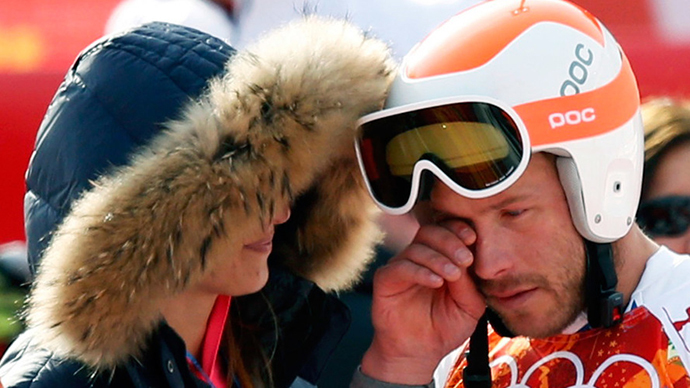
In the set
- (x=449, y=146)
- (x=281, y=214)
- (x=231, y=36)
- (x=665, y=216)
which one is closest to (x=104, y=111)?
(x=281, y=214)

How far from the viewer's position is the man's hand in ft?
7.90

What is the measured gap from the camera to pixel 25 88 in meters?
4.51

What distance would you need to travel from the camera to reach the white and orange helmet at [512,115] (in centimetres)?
219

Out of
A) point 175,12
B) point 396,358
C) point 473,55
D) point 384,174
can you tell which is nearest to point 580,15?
point 473,55

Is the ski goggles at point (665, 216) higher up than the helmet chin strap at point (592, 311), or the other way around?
the helmet chin strap at point (592, 311)

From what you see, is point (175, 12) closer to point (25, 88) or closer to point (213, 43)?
point (25, 88)

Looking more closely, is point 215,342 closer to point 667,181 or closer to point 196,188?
point 196,188

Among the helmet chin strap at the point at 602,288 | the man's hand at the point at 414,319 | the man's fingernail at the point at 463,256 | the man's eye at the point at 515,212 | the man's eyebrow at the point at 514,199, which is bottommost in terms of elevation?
the man's hand at the point at 414,319

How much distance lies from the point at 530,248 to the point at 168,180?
2.74 feet

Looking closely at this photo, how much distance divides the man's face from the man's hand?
12 cm

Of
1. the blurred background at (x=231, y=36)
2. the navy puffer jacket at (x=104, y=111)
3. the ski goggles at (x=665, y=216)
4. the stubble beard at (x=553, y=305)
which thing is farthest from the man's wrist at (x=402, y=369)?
the blurred background at (x=231, y=36)

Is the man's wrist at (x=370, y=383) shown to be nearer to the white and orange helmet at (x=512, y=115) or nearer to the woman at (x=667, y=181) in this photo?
the white and orange helmet at (x=512, y=115)

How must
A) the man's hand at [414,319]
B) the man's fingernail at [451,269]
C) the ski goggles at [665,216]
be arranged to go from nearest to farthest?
1. the man's fingernail at [451,269]
2. the man's hand at [414,319]
3. the ski goggles at [665,216]

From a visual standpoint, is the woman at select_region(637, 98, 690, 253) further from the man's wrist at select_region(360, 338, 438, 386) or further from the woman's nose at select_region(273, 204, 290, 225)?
the woman's nose at select_region(273, 204, 290, 225)
